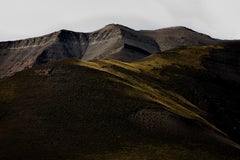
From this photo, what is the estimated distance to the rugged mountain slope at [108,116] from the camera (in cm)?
8844

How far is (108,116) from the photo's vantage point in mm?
102375

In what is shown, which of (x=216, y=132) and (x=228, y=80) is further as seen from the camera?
(x=228, y=80)

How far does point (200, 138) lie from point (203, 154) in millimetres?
10034

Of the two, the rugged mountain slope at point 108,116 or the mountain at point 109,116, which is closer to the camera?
the mountain at point 109,116

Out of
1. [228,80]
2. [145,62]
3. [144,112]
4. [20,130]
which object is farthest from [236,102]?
[20,130]

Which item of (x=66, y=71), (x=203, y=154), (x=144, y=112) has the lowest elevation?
(x=203, y=154)

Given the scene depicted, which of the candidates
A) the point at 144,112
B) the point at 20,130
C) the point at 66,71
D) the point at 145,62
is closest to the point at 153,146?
the point at 144,112

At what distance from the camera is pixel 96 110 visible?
343 ft

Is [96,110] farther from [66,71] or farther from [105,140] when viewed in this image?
[66,71]

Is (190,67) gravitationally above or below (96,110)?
above

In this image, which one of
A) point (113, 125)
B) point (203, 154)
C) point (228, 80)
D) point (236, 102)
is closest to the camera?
point (203, 154)

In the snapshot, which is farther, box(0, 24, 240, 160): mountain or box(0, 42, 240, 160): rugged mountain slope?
box(0, 42, 240, 160): rugged mountain slope

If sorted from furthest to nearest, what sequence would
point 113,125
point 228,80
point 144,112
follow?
point 228,80
point 144,112
point 113,125

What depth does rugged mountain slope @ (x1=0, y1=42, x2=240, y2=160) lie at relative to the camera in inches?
3482
